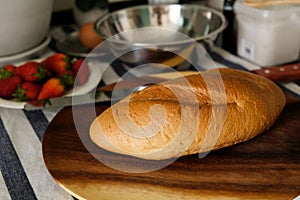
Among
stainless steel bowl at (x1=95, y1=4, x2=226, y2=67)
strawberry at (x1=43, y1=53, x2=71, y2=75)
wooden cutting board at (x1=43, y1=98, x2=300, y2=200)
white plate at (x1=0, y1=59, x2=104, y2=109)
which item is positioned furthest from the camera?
stainless steel bowl at (x1=95, y1=4, x2=226, y2=67)

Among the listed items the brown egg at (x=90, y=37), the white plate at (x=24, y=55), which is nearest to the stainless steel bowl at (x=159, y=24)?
the brown egg at (x=90, y=37)

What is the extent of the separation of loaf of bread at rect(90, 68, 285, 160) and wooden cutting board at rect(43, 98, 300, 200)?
0.06 feet

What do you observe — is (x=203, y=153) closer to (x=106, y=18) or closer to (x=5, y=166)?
(x=5, y=166)

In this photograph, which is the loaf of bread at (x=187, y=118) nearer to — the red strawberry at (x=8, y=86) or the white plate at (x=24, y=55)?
the red strawberry at (x=8, y=86)

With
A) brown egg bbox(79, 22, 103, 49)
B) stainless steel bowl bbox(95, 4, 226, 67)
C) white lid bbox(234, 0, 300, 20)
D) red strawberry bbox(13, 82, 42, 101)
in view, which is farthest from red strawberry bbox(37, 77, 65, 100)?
white lid bbox(234, 0, 300, 20)

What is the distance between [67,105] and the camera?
0.73 metres

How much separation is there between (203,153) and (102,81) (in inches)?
14.9

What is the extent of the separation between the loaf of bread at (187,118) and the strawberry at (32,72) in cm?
24

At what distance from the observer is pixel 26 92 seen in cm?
77

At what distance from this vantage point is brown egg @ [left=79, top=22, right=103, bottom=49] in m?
1.03

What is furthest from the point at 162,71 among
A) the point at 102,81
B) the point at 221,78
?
the point at 221,78

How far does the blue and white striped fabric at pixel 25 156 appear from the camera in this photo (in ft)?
1.83

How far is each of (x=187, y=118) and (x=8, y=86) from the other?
0.38 metres

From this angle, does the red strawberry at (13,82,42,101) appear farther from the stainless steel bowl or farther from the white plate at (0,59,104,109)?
the stainless steel bowl
